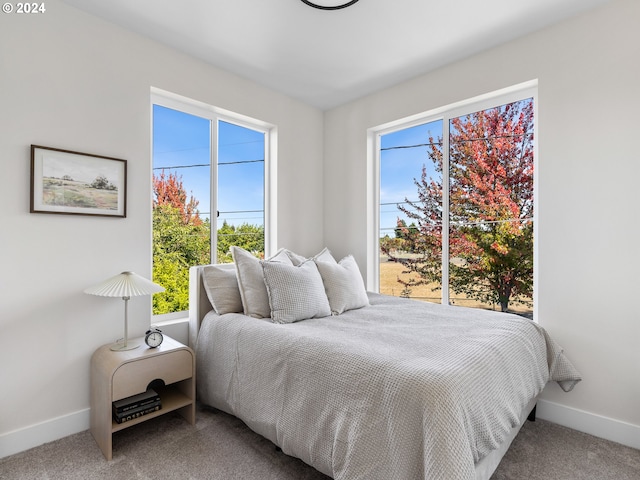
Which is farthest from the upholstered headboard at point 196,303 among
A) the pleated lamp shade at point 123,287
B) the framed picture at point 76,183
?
the framed picture at point 76,183

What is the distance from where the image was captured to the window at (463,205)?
2.56 meters

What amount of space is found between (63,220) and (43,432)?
1.24 meters

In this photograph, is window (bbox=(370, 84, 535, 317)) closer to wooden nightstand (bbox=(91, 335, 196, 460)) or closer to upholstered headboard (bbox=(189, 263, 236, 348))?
upholstered headboard (bbox=(189, 263, 236, 348))

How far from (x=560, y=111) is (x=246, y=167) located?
2.54 meters

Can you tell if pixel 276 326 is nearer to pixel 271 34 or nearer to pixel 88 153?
pixel 88 153

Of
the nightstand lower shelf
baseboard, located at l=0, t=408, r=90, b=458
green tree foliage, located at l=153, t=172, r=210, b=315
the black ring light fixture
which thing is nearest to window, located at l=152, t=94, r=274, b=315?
green tree foliage, located at l=153, t=172, r=210, b=315

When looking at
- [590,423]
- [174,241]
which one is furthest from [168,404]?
[590,423]

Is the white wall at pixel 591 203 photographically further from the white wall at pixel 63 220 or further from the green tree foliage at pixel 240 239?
the white wall at pixel 63 220

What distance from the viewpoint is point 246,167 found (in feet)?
10.6

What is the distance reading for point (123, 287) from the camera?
6.42 feet

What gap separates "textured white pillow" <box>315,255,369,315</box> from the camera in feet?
7.94

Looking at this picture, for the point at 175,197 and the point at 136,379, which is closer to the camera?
the point at 136,379

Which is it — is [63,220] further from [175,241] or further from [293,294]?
[293,294]

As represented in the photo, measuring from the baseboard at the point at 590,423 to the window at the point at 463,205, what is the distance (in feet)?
2.16
